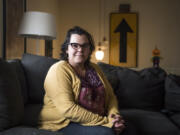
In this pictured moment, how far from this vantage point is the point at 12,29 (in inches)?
94.5

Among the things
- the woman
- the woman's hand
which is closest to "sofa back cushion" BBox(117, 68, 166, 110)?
the woman

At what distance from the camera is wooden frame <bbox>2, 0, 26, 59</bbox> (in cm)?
224

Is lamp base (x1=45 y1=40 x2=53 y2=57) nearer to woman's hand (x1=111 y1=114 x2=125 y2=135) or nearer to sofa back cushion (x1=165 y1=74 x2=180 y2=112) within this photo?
sofa back cushion (x1=165 y1=74 x2=180 y2=112)

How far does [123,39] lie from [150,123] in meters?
3.18

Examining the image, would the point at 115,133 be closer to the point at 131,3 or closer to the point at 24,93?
the point at 24,93

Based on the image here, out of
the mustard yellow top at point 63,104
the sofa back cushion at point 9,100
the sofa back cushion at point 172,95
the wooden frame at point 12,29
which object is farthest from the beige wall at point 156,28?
the sofa back cushion at point 9,100

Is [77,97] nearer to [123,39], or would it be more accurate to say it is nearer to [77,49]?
[77,49]

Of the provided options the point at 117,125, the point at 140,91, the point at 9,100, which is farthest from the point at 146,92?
the point at 9,100

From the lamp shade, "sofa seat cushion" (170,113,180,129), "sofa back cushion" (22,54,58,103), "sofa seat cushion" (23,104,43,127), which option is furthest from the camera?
the lamp shade

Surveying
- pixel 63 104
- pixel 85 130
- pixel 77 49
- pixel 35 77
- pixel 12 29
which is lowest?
pixel 85 130

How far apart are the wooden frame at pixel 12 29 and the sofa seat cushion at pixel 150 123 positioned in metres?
1.32

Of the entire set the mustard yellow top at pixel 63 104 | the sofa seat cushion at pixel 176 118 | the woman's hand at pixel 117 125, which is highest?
the mustard yellow top at pixel 63 104

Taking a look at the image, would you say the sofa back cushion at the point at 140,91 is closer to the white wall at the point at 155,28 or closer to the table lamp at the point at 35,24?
the table lamp at the point at 35,24

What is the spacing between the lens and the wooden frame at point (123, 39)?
4672 mm
